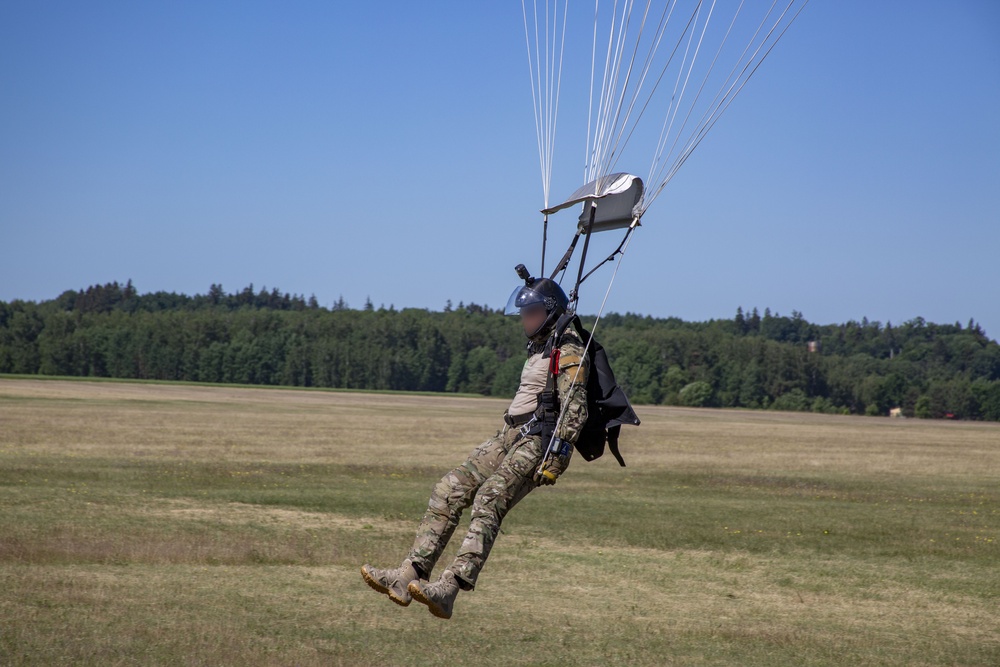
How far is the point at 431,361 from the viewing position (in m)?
140

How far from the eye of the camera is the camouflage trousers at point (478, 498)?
6832 millimetres

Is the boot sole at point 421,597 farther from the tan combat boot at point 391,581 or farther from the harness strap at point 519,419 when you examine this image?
the harness strap at point 519,419

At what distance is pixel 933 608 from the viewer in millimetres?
12000

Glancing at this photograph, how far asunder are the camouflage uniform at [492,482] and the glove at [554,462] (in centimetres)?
6

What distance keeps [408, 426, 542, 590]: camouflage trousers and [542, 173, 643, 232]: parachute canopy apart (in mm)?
1540

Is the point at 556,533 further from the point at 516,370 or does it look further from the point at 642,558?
the point at 516,370

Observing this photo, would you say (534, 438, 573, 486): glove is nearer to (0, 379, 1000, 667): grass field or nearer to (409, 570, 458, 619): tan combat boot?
(409, 570, 458, 619): tan combat boot

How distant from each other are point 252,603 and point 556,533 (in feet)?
21.7

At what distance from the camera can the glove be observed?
6.82m

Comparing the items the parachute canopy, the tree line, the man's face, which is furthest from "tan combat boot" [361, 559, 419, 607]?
the tree line

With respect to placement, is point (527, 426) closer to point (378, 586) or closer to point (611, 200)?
point (378, 586)

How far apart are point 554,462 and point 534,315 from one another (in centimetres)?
100

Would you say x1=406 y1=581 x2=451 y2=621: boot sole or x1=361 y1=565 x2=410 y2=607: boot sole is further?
x1=361 y1=565 x2=410 y2=607: boot sole

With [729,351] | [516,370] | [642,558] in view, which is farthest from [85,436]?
[729,351]
